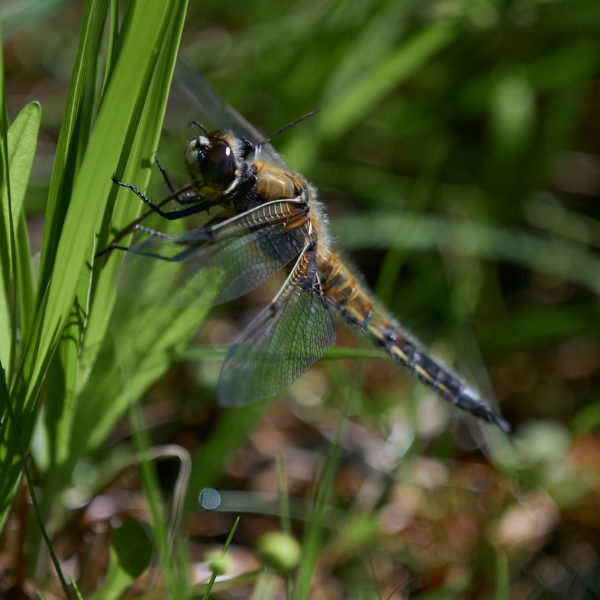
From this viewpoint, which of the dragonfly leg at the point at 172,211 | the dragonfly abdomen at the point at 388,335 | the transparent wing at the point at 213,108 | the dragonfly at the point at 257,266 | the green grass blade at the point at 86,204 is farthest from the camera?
the dragonfly abdomen at the point at 388,335

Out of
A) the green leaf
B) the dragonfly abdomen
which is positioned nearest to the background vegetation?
the green leaf

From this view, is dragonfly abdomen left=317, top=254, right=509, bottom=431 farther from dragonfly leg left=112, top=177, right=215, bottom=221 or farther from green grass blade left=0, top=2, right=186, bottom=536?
green grass blade left=0, top=2, right=186, bottom=536

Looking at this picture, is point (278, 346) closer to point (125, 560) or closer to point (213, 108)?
point (125, 560)

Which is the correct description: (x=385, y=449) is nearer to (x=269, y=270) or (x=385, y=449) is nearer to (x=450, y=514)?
(x=450, y=514)

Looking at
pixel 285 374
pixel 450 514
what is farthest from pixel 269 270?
pixel 450 514

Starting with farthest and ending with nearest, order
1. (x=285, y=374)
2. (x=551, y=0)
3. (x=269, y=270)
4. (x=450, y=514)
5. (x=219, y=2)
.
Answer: (x=219, y=2) → (x=551, y=0) → (x=450, y=514) → (x=269, y=270) → (x=285, y=374)

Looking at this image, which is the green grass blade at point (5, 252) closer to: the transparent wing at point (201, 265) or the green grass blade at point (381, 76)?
the transparent wing at point (201, 265)

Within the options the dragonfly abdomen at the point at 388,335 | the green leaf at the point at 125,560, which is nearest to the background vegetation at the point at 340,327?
the green leaf at the point at 125,560
